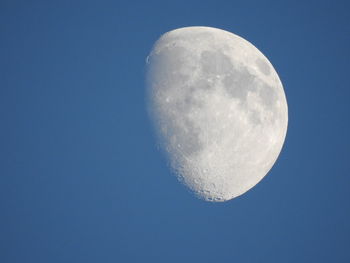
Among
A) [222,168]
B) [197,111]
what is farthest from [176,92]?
[222,168]

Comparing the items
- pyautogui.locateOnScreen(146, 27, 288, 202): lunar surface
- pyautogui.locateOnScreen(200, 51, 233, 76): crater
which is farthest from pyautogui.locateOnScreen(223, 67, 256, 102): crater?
pyautogui.locateOnScreen(200, 51, 233, 76): crater

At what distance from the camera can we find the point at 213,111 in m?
6.78

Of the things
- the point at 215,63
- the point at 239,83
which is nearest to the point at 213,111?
the point at 239,83

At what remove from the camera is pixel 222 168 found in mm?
7227

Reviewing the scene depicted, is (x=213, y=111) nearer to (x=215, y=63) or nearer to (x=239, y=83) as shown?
(x=239, y=83)

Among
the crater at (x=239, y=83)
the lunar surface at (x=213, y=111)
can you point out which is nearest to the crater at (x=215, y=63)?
the lunar surface at (x=213, y=111)

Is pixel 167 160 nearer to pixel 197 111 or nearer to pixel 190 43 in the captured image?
pixel 197 111

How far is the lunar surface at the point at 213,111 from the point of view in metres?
6.81

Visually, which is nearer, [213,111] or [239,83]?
[213,111]

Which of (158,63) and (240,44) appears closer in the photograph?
(158,63)

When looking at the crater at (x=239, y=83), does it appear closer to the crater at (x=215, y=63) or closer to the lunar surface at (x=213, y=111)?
the lunar surface at (x=213, y=111)

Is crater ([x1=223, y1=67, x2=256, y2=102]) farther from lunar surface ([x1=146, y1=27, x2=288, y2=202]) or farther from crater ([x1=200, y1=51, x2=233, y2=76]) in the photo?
crater ([x1=200, y1=51, x2=233, y2=76])

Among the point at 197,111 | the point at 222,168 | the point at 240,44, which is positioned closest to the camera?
the point at 197,111

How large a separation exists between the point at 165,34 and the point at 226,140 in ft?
10.4
